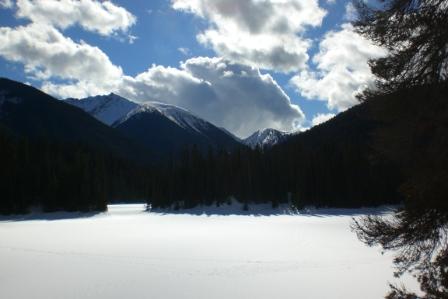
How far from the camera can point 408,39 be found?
930cm

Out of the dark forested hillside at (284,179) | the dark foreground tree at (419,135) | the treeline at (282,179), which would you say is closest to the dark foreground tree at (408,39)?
the dark foreground tree at (419,135)

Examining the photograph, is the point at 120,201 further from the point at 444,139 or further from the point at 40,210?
the point at 444,139

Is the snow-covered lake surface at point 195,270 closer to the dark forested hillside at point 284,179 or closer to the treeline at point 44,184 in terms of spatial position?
the dark forested hillside at point 284,179

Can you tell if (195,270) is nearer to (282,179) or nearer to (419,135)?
(419,135)

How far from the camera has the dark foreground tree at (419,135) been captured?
758 centimetres

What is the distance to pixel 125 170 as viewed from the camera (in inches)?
5684

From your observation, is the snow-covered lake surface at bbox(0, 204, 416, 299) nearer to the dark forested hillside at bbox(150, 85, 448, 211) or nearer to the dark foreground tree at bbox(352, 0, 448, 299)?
the dark foreground tree at bbox(352, 0, 448, 299)

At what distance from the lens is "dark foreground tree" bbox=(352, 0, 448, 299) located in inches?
299

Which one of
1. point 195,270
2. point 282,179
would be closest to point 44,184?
point 282,179

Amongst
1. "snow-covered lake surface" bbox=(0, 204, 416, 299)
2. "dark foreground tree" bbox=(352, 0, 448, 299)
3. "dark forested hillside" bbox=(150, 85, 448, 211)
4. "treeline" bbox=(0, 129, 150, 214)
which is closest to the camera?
"dark foreground tree" bbox=(352, 0, 448, 299)

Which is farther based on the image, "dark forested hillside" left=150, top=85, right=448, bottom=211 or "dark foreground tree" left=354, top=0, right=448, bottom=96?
"dark forested hillside" left=150, top=85, right=448, bottom=211

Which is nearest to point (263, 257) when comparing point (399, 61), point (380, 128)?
point (380, 128)

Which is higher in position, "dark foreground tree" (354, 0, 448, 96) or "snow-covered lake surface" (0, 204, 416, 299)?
"dark foreground tree" (354, 0, 448, 96)

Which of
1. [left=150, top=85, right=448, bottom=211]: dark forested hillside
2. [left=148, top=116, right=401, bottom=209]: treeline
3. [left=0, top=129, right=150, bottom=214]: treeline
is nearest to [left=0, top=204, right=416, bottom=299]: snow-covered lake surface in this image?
[left=150, top=85, right=448, bottom=211]: dark forested hillside
